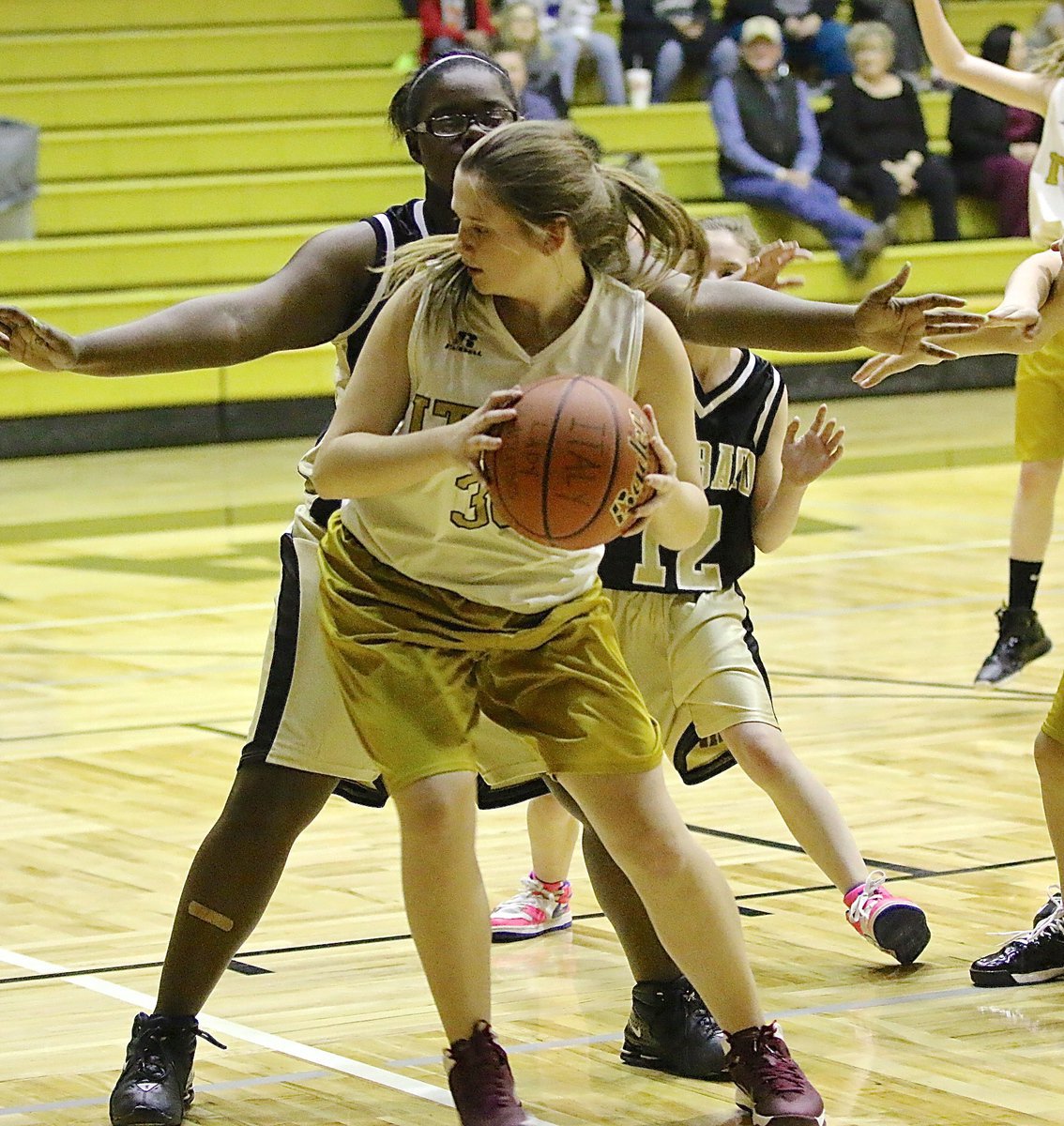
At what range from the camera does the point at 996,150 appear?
49.3ft

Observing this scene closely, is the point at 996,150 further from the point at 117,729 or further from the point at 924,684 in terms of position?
the point at 117,729

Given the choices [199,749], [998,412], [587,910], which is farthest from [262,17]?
[587,910]

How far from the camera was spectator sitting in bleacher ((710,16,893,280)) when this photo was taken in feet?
46.3

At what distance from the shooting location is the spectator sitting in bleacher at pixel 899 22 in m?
15.4

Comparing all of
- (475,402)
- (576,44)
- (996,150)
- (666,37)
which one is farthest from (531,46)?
(475,402)

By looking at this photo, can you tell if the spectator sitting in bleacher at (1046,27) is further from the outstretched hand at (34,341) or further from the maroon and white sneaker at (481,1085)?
the maroon and white sneaker at (481,1085)

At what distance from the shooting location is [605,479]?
9.04 ft

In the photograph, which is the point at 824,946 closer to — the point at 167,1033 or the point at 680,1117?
the point at 680,1117

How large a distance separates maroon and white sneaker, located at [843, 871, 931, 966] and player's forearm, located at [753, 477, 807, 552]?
0.63 metres

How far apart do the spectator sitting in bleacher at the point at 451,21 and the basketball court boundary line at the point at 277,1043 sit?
10.8 m

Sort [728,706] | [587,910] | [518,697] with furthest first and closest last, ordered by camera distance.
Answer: [587,910] < [728,706] < [518,697]

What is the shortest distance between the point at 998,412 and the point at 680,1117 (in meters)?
10.7

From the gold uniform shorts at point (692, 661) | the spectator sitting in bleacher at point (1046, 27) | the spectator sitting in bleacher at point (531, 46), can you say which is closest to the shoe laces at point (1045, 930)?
the gold uniform shorts at point (692, 661)

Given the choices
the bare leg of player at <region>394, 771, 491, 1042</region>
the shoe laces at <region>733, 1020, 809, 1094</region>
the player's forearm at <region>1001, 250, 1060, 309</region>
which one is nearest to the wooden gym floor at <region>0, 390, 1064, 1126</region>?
the shoe laces at <region>733, 1020, 809, 1094</region>
